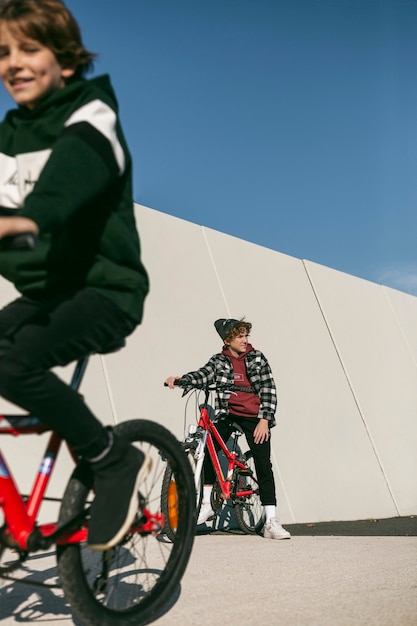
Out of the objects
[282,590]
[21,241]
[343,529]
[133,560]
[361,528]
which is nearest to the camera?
[21,241]

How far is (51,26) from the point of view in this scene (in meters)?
1.86

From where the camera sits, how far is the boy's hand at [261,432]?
5434mm

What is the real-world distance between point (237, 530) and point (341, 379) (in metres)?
2.66

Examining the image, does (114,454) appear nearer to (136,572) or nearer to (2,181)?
(136,572)

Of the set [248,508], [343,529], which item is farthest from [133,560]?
[343,529]

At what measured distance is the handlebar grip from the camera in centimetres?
154

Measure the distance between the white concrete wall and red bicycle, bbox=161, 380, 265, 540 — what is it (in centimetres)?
54

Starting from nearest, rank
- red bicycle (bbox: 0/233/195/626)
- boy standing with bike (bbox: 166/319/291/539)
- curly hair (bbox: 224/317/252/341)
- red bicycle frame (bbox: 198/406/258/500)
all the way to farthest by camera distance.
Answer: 1. red bicycle (bbox: 0/233/195/626)
2. red bicycle frame (bbox: 198/406/258/500)
3. boy standing with bike (bbox: 166/319/291/539)
4. curly hair (bbox: 224/317/252/341)

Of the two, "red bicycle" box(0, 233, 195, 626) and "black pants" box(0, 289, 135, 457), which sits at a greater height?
"black pants" box(0, 289, 135, 457)

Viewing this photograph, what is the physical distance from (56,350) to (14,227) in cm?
39

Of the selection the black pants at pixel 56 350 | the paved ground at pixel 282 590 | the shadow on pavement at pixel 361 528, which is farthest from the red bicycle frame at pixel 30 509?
the shadow on pavement at pixel 361 528

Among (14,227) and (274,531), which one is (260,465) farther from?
(14,227)

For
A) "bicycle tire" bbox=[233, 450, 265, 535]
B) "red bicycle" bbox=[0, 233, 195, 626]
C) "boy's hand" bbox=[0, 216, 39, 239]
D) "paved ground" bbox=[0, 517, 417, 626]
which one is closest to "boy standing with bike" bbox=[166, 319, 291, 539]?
"bicycle tire" bbox=[233, 450, 265, 535]

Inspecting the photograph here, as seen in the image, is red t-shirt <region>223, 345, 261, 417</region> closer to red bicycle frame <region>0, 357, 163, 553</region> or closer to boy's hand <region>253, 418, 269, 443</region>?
boy's hand <region>253, 418, 269, 443</region>
